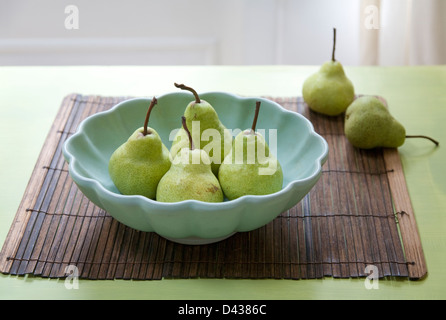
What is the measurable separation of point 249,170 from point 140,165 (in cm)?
15

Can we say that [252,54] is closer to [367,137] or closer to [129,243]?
[367,137]

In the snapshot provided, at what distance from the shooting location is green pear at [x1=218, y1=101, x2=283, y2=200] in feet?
2.56

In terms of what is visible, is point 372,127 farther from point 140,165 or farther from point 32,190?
point 32,190

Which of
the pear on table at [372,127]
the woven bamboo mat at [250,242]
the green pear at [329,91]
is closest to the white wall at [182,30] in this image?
the green pear at [329,91]

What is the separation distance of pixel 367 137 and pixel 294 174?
199 mm

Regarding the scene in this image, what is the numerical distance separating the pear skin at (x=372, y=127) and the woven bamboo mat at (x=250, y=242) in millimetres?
68

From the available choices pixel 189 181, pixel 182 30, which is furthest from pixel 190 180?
pixel 182 30

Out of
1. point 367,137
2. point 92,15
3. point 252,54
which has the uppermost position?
point 367,137

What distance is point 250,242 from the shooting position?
828 mm

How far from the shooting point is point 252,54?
6.88 ft

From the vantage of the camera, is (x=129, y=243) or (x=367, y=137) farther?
(x=367, y=137)

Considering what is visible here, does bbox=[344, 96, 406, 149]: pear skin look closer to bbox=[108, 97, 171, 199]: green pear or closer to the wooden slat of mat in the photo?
bbox=[108, 97, 171, 199]: green pear
